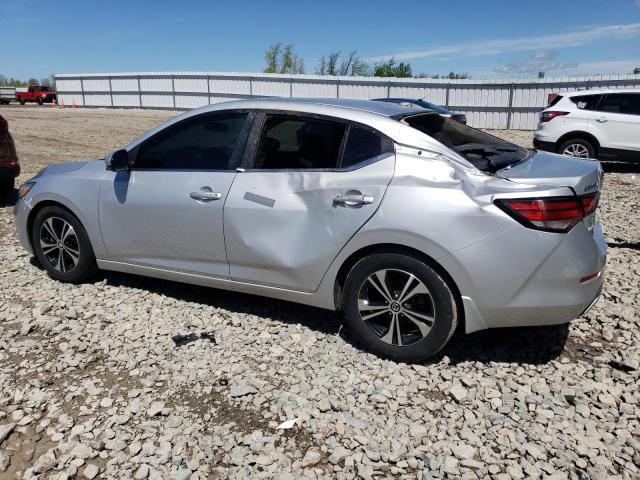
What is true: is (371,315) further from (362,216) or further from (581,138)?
(581,138)

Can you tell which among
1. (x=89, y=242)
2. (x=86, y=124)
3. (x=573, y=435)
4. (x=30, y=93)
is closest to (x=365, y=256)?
(x=573, y=435)

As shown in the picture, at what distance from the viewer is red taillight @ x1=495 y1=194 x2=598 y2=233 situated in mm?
2953

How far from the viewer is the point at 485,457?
265cm

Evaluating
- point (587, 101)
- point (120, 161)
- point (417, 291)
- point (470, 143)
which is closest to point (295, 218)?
point (417, 291)

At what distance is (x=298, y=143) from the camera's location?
146 inches

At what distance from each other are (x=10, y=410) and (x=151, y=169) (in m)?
1.98

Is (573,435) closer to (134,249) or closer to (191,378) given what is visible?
(191,378)

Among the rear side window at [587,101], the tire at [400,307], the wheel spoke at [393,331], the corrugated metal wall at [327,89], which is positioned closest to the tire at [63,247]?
the tire at [400,307]

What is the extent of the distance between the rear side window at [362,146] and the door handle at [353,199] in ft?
0.72

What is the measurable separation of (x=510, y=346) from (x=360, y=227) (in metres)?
1.44

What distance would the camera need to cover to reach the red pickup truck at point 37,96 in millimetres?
45912

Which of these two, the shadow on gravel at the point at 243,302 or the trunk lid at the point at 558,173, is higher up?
the trunk lid at the point at 558,173

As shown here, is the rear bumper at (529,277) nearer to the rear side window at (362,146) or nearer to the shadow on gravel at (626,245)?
the rear side window at (362,146)

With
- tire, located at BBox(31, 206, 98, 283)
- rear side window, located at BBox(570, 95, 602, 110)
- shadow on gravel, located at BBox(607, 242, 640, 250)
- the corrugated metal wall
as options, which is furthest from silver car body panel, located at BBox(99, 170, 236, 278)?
the corrugated metal wall
